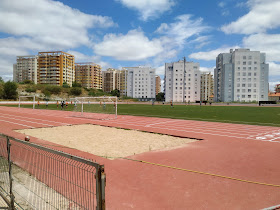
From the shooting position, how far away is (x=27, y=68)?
459 ft

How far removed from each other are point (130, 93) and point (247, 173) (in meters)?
130

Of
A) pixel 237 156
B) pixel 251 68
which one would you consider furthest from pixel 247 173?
pixel 251 68

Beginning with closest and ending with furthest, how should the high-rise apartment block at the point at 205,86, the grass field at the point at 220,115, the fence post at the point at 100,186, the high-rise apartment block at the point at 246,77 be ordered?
the fence post at the point at 100,186 < the grass field at the point at 220,115 < the high-rise apartment block at the point at 246,77 < the high-rise apartment block at the point at 205,86

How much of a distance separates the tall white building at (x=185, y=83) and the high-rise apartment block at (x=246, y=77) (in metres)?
16.5

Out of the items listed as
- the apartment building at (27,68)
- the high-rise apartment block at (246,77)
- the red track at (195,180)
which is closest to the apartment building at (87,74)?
the apartment building at (27,68)

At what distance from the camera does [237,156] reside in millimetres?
7473

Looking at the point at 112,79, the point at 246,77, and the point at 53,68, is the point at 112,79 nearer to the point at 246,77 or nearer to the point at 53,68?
the point at 53,68

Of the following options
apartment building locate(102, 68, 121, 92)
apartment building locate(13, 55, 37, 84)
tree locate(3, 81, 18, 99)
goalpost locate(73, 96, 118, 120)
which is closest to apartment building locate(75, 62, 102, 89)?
apartment building locate(102, 68, 121, 92)

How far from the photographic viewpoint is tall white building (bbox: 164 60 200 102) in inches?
4250

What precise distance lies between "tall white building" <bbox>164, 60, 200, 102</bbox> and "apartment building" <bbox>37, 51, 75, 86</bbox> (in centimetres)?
6448

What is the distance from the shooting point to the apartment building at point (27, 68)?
139250mm

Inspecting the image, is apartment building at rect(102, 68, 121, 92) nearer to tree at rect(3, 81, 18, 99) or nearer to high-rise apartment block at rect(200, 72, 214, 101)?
high-rise apartment block at rect(200, 72, 214, 101)

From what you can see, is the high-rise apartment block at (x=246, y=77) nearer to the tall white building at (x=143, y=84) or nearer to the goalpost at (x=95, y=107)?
the tall white building at (x=143, y=84)

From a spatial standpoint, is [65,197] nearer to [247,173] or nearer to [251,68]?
[247,173]
